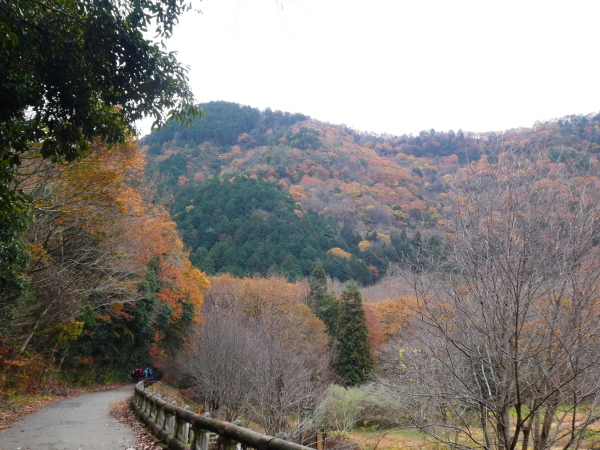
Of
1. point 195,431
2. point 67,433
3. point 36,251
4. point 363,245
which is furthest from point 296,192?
point 195,431

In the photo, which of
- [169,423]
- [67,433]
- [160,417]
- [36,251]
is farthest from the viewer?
[36,251]

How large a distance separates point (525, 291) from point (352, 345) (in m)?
31.0

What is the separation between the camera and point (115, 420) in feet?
36.5

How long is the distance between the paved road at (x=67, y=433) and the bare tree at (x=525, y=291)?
657 cm

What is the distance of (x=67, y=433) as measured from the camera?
8883 mm

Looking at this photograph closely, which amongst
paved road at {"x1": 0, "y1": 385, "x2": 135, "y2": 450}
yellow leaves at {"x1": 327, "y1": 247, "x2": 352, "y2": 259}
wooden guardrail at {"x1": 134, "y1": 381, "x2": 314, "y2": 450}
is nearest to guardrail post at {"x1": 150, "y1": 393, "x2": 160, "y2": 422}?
wooden guardrail at {"x1": 134, "y1": 381, "x2": 314, "y2": 450}

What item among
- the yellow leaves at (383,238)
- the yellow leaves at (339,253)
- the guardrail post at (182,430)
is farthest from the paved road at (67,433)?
the yellow leaves at (383,238)

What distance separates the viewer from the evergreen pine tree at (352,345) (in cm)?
3259

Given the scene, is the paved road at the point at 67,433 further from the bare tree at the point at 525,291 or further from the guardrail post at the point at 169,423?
the bare tree at the point at 525,291

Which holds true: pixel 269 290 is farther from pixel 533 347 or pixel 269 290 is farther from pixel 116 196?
pixel 533 347

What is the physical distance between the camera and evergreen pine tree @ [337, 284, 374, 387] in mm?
32594

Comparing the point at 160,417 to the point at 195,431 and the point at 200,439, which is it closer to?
the point at 195,431

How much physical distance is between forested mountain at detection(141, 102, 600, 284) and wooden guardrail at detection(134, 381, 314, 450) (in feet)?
68.4

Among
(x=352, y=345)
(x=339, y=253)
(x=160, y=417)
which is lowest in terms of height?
(x=352, y=345)
